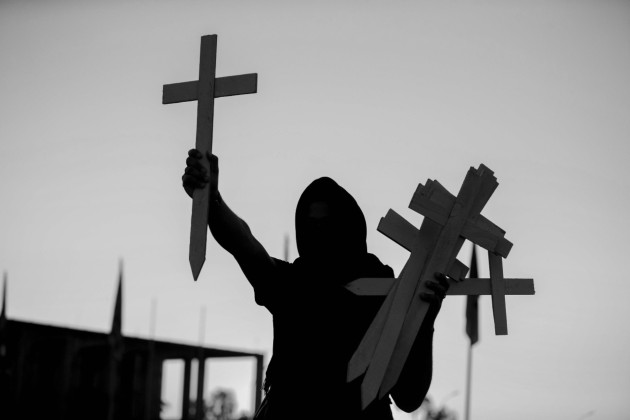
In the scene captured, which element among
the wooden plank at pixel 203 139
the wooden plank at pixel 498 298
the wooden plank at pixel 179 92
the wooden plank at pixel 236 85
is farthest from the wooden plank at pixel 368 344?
the wooden plank at pixel 179 92

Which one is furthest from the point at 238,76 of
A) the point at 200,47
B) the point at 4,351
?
A: the point at 4,351

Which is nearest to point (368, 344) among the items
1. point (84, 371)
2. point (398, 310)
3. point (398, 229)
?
point (398, 310)

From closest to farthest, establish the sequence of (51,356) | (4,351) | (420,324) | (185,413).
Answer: (420,324) < (4,351) < (51,356) < (185,413)

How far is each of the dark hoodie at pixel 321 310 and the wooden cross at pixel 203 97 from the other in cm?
50

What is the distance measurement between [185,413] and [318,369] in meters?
55.0

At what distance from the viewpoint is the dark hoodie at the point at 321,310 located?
4734mm

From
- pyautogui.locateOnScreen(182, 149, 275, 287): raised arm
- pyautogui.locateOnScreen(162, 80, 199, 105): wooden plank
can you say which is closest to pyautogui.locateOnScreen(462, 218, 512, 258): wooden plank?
pyautogui.locateOnScreen(182, 149, 275, 287): raised arm

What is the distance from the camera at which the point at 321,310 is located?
16.0ft

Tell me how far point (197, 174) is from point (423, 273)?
112cm

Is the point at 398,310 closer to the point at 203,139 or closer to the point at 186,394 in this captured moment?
the point at 203,139

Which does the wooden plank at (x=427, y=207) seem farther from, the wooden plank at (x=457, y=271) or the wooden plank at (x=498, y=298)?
the wooden plank at (x=498, y=298)

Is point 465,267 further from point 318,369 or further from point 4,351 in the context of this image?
point 4,351

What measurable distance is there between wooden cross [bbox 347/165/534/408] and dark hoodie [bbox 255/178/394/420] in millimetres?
225

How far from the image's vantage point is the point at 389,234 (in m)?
4.70
